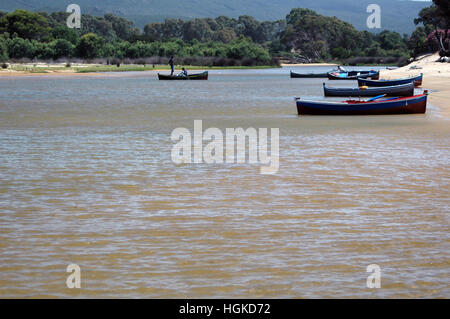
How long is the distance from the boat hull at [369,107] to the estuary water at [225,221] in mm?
9244

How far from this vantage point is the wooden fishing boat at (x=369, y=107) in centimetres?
3122

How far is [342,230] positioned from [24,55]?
12437 cm

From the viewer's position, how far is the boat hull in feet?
102

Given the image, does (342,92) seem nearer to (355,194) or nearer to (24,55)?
(355,194)

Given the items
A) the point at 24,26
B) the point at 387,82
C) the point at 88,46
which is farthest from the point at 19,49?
the point at 387,82

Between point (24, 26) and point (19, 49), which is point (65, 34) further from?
point (19, 49)

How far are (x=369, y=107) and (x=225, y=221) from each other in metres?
21.5

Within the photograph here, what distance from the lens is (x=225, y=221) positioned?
10953mm

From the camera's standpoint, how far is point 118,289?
7805mm

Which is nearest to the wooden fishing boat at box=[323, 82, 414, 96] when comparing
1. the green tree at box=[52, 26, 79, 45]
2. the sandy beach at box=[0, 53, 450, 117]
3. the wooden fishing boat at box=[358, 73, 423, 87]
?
the sandy beach at box=[0, 53, 450, 117]

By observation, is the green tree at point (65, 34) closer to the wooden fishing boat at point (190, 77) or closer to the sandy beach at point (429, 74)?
the sandy beach at point (429, 74)

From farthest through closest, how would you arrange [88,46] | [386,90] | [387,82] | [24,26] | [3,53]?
[24,26] < [88,46] < [3,53] < [387,82] < [386,90]

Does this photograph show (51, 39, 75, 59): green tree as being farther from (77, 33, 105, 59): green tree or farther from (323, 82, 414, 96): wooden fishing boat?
(323, 82, 414, 96): wooden fishing boat

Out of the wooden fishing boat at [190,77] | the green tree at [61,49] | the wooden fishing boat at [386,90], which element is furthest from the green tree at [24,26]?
the wooden fishing boat at [386,90]
